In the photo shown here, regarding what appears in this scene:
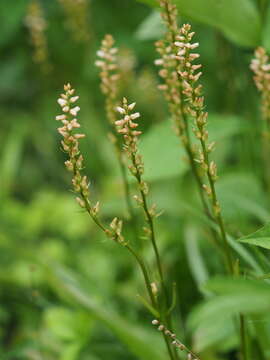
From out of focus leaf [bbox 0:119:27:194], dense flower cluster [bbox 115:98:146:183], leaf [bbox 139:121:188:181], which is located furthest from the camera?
out of focus leaf [bbox 0:119:27:194]

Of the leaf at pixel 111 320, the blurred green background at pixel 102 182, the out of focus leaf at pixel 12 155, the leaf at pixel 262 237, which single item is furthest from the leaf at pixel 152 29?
the out of focus leaf at pixel 12 155

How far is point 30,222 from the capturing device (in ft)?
7.97

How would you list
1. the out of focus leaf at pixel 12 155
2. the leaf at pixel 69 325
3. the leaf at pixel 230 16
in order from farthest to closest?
the out of focus leaf at pixel 12 155 → the leaf at pixel 69 325 → the leaf at pixel 230 16

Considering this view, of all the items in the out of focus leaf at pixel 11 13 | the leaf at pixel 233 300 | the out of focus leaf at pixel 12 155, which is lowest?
the out of focus leaf at pixel 12 155

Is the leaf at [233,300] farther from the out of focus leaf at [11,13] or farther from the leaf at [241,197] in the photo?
the out of focus leaf at [11,13]

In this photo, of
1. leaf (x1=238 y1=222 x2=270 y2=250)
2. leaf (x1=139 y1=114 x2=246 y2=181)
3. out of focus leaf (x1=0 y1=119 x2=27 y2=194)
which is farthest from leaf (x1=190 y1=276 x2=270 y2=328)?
out of focus leaf (x1=0 y1=119 x2=27 y2=194)

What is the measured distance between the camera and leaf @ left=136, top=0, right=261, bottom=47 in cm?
140

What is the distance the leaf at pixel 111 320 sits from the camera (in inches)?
62.4

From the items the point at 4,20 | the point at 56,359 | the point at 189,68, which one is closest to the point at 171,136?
the point at 56,359

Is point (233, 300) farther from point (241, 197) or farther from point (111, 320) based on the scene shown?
point (241, 197)

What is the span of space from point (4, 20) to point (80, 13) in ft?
3.27

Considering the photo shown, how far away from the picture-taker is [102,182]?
2744 mm

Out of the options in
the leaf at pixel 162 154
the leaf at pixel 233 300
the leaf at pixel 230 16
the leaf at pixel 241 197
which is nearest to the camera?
the leaf at pixel 233 300

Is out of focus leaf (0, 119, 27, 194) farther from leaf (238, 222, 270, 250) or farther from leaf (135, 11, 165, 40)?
leaf (238, 222, 270, 250)
